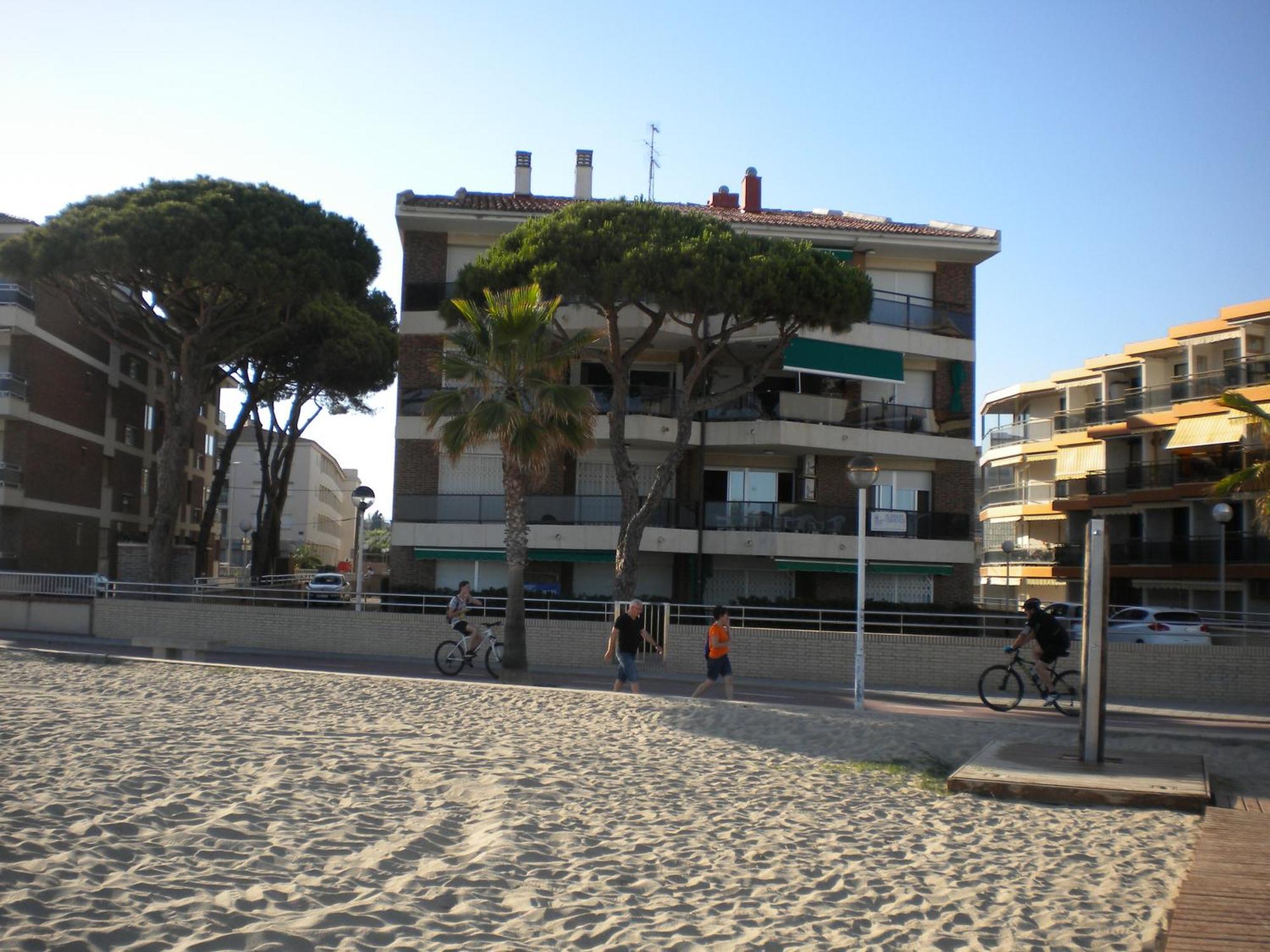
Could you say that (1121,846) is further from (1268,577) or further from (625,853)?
(1268,577)

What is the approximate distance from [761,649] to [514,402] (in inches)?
320

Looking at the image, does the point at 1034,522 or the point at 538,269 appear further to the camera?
the point at 1034,522

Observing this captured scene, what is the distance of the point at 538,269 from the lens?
27.7m

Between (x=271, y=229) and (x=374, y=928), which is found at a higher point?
(x=271, y=229)

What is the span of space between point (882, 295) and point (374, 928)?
105 feet

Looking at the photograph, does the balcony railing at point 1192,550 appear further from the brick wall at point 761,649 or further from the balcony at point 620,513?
the brick wall at point 761,649

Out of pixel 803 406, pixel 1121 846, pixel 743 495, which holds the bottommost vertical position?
pixel 1121 846

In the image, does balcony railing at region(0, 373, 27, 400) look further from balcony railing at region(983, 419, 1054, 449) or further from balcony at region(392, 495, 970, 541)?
balcony railing at region(983, 419, 1054, 449)

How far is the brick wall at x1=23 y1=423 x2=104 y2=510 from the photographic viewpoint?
40438 millimetres

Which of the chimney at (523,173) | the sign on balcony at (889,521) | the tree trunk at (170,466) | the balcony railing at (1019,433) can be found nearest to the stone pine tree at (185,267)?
the tree trunk at (170,466)

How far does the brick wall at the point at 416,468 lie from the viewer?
34.9 meters

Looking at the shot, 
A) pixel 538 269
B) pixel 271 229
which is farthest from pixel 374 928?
pixel 271 229

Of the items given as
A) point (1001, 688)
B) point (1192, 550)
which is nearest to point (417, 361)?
point (1001, 688)

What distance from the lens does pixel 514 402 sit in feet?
68.4
